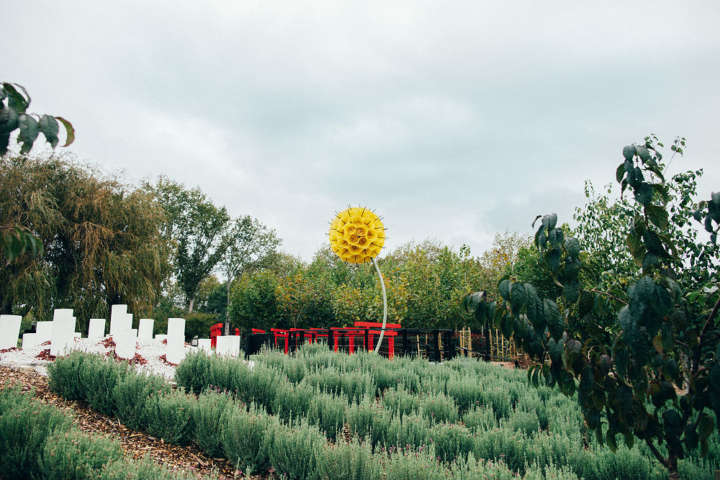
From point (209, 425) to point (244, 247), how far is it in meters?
33.3

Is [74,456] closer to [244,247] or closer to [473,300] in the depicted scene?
[473,300]

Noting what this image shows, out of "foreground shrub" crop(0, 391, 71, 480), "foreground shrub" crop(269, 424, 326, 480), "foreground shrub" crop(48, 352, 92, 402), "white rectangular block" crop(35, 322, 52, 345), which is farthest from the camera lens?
"white rectangular block" crop(35, 322, 52, 345)

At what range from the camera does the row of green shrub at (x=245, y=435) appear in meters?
3.23

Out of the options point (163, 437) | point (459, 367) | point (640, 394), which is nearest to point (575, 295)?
point (640, 394)

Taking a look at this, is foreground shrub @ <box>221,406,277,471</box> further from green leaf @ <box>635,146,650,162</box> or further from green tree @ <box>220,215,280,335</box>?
green tree @ <box>220,215,280,335</box>

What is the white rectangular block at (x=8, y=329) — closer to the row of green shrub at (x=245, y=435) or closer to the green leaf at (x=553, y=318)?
the row of green shrub at (x=245, y=435)

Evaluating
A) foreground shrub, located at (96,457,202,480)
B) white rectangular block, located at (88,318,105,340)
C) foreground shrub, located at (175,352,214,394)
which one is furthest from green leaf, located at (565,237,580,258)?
white rectangular block, located at (88,318,105,340)

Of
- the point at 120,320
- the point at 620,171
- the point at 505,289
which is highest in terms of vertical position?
the point at 620,171

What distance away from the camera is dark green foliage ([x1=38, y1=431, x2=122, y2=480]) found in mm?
3176

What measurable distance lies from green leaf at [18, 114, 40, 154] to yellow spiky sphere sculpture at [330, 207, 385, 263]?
7.06 metres

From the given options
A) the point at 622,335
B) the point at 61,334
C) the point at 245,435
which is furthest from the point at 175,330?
the point at 622,335

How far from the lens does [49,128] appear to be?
2.22 meters

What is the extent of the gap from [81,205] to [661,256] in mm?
16624

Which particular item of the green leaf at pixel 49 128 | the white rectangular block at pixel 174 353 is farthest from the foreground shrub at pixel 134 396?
the green leaf at pixel 49 128
